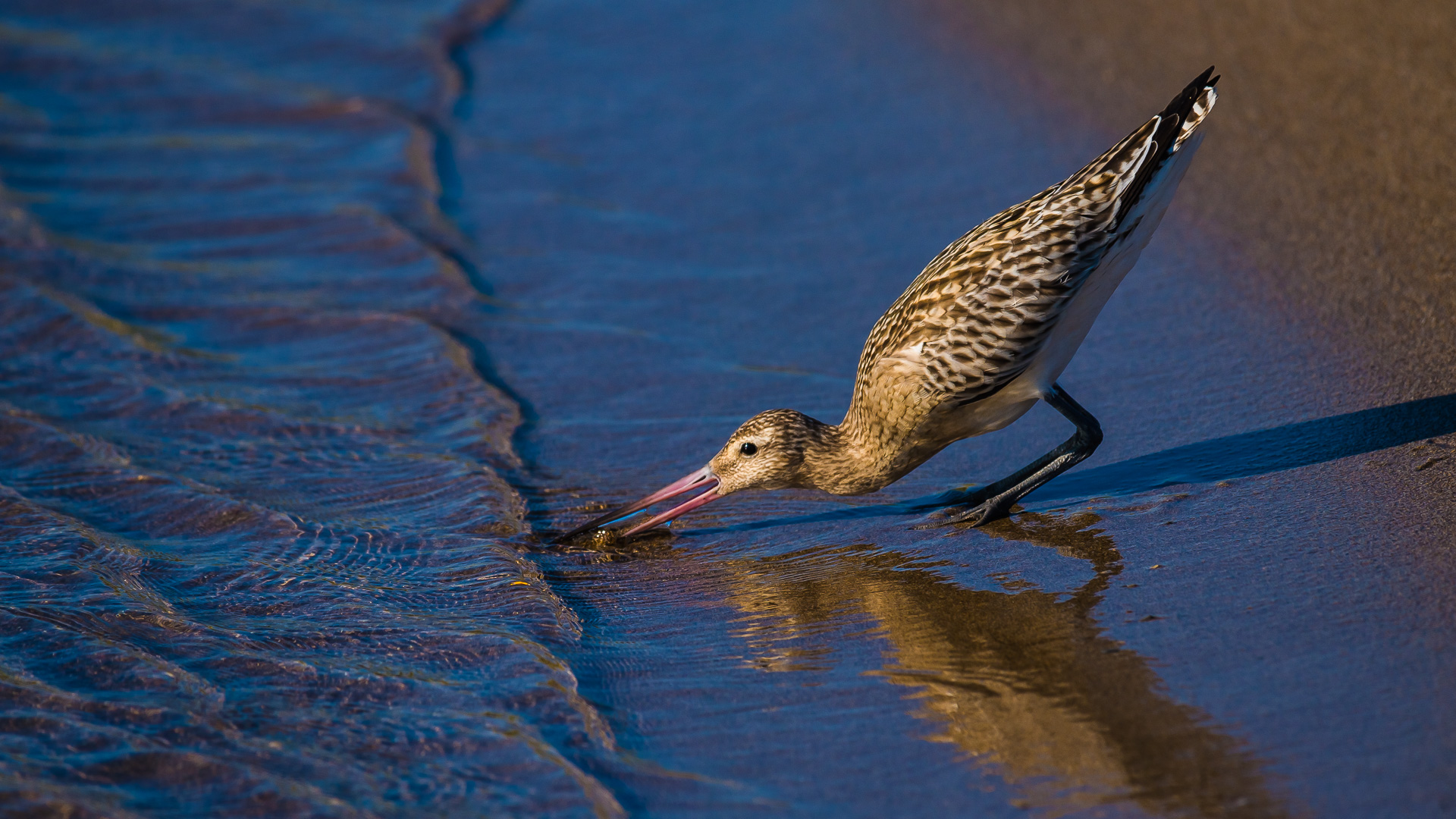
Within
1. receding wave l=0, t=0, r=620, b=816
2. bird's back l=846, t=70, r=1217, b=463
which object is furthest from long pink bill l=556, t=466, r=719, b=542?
bird's back l=846, t=70, r=1217, b=463

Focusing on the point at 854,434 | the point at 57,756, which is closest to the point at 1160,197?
the point at 854,434

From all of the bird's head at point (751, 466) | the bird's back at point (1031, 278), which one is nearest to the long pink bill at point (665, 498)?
the bird's head at point (751, 466)

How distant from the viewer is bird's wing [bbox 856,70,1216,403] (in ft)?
17.6

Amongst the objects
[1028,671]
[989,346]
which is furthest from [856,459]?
[1028,671]

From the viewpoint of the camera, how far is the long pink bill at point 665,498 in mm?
5707

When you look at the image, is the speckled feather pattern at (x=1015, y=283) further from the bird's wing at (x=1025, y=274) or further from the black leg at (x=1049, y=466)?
the black leg at (x=1049, y=466)

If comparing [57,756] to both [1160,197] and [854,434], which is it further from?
[1160,197]

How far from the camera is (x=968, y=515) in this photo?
18.3ft

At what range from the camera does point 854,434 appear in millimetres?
5812

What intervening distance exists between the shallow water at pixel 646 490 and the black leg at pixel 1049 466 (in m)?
0.11

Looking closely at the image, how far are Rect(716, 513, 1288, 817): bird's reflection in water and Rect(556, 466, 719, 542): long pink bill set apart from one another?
0.39 meters

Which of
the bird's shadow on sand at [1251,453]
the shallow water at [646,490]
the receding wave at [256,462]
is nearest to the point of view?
the shallow water at [646,490]

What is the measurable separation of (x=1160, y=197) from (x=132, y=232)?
6934mm

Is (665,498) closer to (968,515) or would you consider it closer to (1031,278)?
(968,515)
